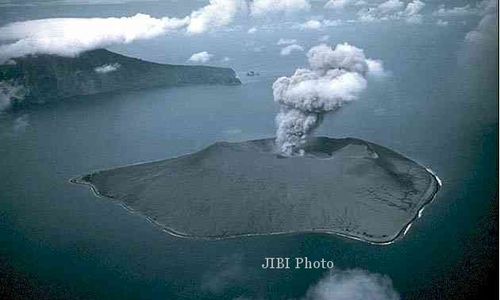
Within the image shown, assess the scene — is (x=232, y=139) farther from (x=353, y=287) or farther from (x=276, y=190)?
(x=353, y=287)

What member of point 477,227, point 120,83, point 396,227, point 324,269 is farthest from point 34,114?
point 477,227

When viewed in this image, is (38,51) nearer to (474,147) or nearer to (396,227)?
(396,227)

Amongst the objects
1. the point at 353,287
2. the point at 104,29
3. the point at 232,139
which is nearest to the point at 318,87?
the point at 232,139

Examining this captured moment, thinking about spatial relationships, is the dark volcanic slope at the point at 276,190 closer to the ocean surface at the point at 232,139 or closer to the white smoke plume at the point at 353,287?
the ocean surface at the point at 232,139

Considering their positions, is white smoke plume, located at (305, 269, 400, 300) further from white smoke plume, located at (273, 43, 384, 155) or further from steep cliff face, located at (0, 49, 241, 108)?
steep cliff face, located at (0, 49, 241, 108)

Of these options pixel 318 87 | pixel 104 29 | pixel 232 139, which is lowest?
pixel 232 139

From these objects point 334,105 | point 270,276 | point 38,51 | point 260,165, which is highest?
point 38,51
